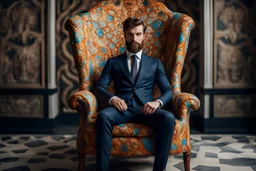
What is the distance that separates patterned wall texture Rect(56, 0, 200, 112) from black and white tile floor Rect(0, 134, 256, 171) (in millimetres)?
869

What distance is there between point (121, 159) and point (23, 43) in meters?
2.11

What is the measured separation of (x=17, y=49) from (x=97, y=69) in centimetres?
A: 181

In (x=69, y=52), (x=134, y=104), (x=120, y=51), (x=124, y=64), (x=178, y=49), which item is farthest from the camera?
(x=69, y=52)

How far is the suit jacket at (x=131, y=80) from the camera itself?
2715 mm

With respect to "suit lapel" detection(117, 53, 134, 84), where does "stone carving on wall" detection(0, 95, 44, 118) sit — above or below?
below

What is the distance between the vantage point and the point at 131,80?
2.73m

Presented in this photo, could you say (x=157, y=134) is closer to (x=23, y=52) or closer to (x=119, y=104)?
(x=119, y=104)

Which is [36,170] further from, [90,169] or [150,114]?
[150,114]

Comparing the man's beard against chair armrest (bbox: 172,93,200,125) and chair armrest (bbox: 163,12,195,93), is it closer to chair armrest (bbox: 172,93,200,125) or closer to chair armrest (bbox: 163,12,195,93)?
chair armrest (bbox: 163,12,195,93)

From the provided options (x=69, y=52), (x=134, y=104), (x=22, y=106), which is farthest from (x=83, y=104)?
(x=69, y=52)

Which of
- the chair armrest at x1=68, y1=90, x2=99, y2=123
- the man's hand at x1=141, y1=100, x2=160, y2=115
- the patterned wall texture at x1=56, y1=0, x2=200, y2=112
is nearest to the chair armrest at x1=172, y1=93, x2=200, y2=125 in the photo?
the man's hand at x1=141, y1=100, x2=160, y2=115

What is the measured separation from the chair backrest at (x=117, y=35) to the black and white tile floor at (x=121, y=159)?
69 centimetres

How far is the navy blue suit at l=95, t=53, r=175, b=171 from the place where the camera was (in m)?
2.39

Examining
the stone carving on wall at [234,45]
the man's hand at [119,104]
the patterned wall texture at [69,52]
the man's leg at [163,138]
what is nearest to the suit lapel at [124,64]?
the man's hand at [119,104]
